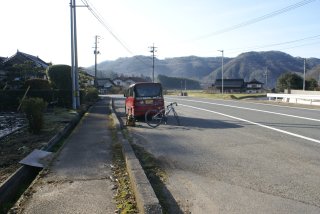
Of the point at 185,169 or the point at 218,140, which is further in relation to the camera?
the point at 218,140

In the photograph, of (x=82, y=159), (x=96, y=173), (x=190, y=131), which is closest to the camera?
(x=96, y=173)

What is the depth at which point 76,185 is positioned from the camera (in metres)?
6.88

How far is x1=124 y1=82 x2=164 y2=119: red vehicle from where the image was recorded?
18672mm

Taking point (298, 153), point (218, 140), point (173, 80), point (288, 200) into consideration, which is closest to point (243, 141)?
point (218, 140)

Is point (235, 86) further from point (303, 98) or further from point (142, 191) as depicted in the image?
point (142, 191)

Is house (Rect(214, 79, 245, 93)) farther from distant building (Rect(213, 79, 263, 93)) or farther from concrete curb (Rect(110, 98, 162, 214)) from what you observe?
concrete curb (Rect(110, 98, 162, 214))

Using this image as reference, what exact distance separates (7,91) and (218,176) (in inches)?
875

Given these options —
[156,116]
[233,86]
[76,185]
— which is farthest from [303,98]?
[233,86]

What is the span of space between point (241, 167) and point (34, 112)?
304 inches

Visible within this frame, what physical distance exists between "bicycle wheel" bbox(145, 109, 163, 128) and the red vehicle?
13.9 inches

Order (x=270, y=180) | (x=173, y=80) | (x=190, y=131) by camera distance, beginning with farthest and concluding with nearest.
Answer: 1. (x=173, y=80)
2. (x=190, y=131)
3. (x=270, y=180)

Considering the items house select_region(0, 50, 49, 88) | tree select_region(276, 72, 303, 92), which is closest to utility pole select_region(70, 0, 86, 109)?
house select_region(0, 50, 49, 88)

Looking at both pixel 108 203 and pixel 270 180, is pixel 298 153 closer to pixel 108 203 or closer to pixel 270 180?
pixel 270 180

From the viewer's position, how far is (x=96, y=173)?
7742 mm
